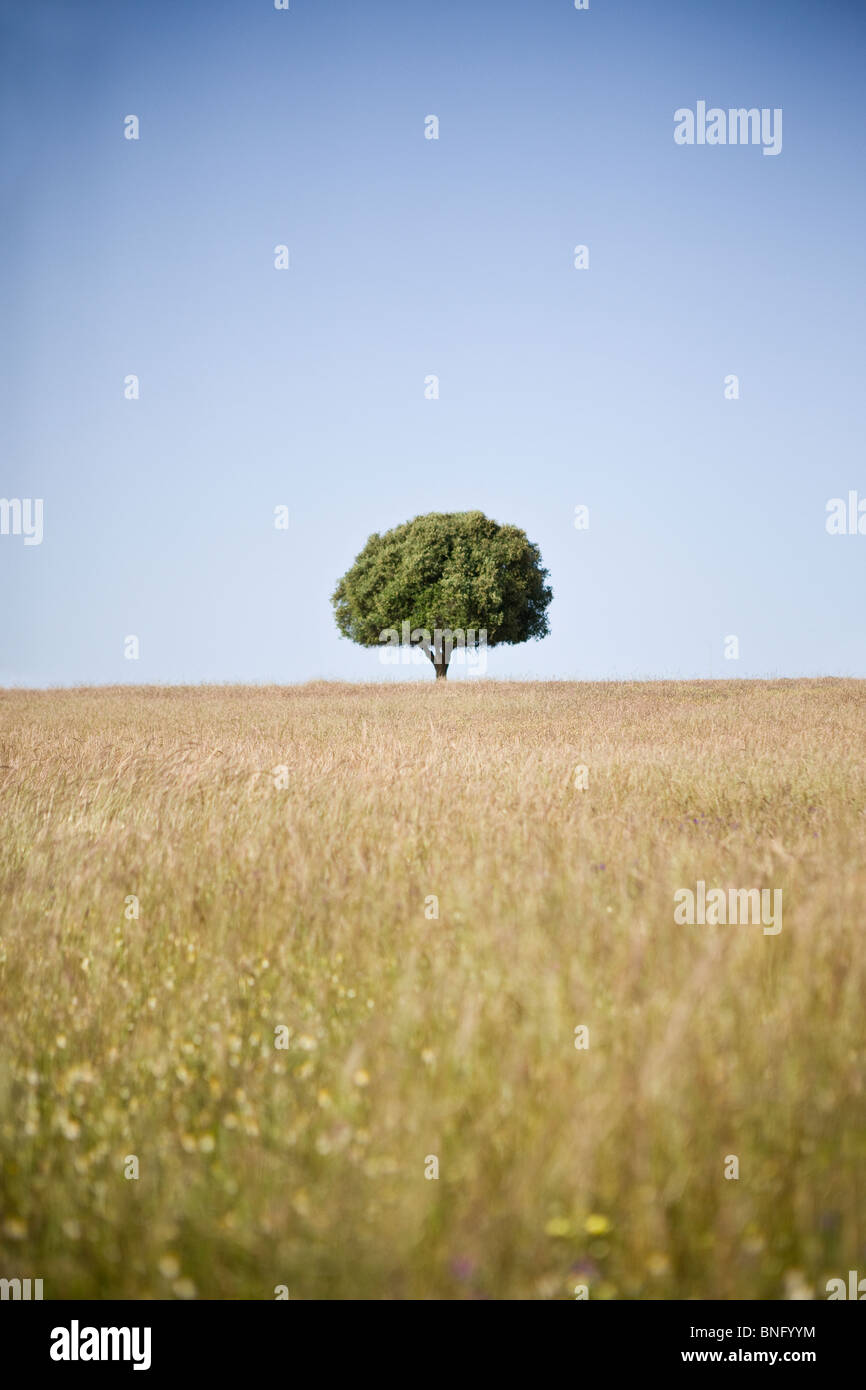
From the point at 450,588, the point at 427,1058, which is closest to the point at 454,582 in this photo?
the point at 450,588

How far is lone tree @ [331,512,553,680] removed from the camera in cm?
3959

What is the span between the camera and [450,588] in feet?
129

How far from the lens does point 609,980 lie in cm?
332

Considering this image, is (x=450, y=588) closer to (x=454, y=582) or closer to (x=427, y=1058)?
(x=454, y=582)

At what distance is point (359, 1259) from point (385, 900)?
243 centimetres

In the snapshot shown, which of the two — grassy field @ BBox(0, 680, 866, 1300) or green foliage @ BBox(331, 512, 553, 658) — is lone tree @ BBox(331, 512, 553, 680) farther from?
grassy field @ BBox(0, 680, 866, 1300)

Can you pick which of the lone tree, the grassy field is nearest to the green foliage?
the lone tree

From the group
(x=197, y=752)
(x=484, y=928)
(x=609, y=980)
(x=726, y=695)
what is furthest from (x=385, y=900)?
(x=726, y=695)

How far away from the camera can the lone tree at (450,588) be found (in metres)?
39.6

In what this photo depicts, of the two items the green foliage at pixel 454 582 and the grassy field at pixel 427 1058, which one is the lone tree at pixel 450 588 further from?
the grassy field at pixel 427 1058

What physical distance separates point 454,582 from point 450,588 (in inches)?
14.1

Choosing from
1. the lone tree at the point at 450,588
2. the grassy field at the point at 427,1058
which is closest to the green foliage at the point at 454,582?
the lone tree at the point at 450,588
